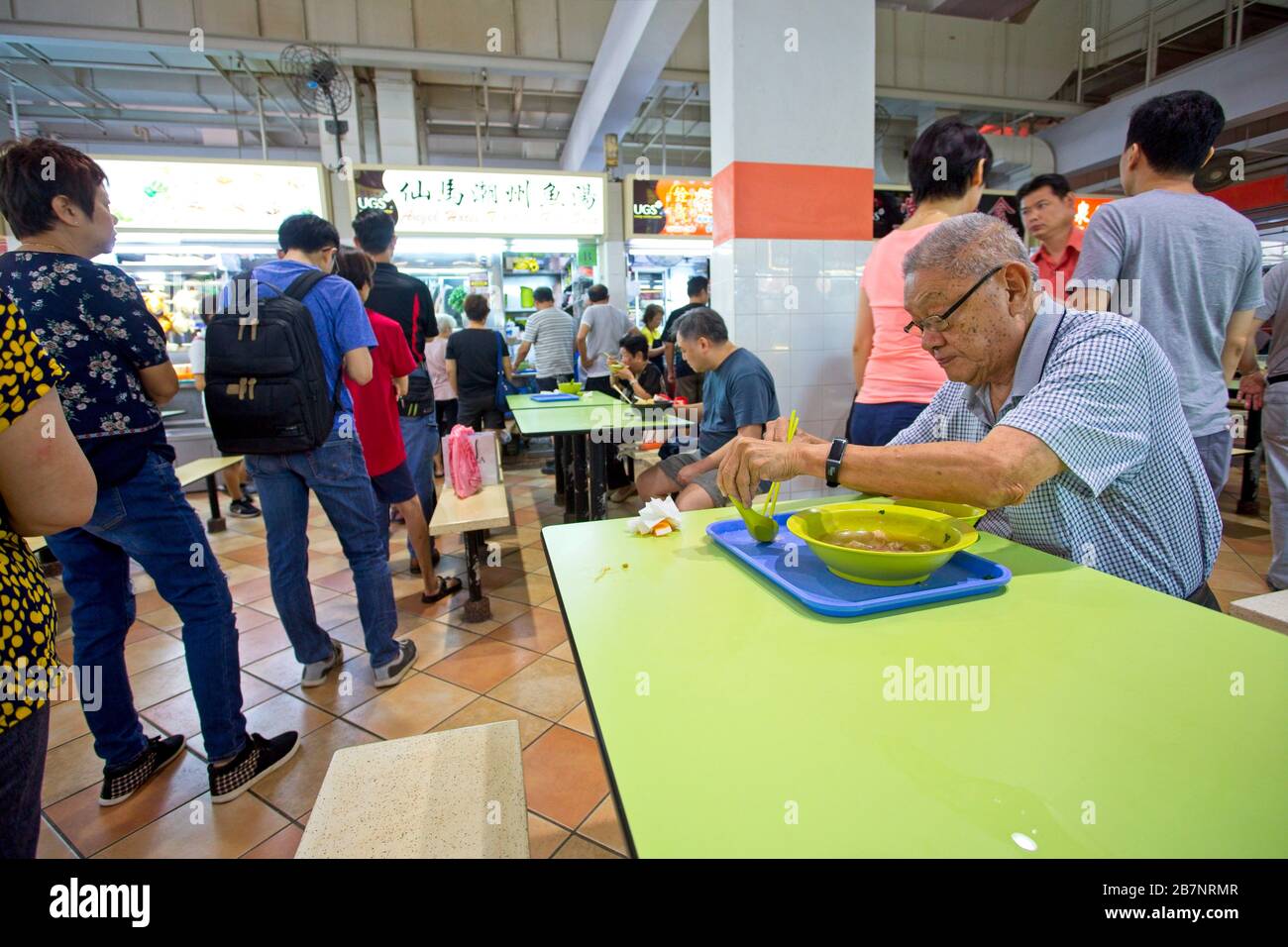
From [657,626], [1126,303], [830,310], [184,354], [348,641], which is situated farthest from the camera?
[184,354]

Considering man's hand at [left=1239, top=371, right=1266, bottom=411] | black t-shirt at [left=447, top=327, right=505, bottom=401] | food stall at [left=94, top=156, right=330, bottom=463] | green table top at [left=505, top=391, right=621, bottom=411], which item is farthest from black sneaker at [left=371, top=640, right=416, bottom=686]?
man's hand at [left=1239, top=371, right=1266, bottom=411]

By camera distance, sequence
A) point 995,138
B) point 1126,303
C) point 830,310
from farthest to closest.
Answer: point 995,138 < point 830,310 < point 1126,303

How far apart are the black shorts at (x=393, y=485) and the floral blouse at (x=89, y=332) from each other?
127cm

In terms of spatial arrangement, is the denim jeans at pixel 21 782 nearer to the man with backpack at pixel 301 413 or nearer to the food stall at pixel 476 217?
the man with backpack at pixel 301 413

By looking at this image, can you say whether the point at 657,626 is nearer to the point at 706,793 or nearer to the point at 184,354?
the point at 706,793

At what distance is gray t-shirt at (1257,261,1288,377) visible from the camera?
3.05m

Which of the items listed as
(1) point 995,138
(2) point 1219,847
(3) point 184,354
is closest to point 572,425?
(2) point 1219,847

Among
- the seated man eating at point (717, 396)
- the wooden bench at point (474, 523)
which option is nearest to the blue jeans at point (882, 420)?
the seated man eating at point (717, 396)

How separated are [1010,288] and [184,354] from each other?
822 centimetres

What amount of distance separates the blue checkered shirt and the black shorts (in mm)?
2629

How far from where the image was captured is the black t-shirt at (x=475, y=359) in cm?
563

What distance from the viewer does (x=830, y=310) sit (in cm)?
410
